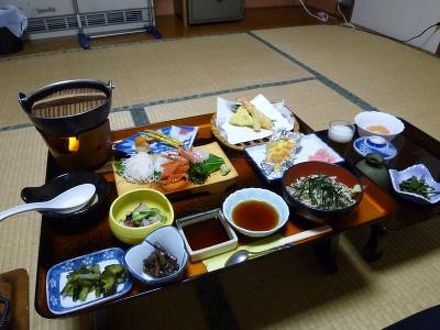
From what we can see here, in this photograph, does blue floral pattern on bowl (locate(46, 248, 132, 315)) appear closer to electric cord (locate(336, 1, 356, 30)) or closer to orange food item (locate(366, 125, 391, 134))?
orange food item (locate(366, 125, 391, 134))

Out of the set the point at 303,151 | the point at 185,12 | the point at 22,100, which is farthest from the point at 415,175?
the point at 185,12

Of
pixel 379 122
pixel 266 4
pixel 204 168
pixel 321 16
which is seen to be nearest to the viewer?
pixel 204 168

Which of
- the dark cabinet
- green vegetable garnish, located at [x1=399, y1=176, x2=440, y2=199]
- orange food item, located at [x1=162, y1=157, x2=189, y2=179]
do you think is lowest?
the dark cabinet

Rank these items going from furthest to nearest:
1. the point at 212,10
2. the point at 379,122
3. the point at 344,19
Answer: the point at 344,19, the point at 212,10, the point at 379,122

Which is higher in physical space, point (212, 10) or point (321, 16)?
point (212, 10)

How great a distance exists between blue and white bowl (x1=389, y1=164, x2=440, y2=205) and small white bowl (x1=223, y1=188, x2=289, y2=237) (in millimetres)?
459

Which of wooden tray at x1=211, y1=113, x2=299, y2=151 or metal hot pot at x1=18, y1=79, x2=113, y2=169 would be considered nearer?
metal hot pot at x1=18, y1=79, x2=113, y2=169

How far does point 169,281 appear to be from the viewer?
0.86 metres

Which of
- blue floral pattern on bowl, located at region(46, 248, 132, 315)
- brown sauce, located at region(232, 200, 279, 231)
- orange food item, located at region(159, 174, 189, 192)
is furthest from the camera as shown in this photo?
orange food item, located at region(159, 174, 189, 192)

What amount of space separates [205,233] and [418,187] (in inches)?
31.7

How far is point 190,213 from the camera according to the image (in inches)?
43.5

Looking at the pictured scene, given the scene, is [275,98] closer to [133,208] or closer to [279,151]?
[279,151]

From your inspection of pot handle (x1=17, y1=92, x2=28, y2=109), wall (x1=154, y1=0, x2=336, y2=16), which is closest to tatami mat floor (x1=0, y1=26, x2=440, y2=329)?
pot handle (x1=17, y1=92, x2=28, y2=109)

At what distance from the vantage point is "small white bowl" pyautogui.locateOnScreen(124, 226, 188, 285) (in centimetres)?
85
